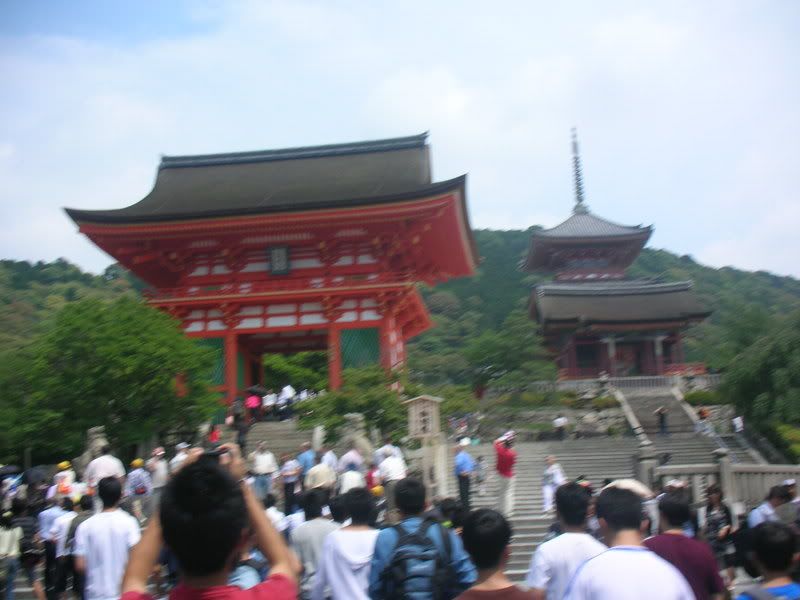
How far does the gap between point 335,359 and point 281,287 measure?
2.59 meters

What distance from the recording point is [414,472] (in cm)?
1616

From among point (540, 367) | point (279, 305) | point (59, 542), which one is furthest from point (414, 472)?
point (540, 367)

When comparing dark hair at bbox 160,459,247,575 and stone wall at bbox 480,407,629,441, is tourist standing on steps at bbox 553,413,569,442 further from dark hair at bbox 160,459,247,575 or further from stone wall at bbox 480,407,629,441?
dark hair at bbox 160,459,247,575

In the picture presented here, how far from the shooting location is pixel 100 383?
1838 centimetres

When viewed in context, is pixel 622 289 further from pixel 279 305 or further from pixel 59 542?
pixel 59 542

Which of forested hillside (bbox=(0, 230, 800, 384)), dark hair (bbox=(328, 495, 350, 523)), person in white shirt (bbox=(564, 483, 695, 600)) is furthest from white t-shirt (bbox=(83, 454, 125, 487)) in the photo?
forested hillside (bbox=(0, 230, 800, 384))

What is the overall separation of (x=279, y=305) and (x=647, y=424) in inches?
490

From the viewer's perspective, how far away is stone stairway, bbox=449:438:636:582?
14260mm

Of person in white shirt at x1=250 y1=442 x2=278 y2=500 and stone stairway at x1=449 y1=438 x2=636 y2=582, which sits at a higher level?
person in white shirt at x1=250 y1=442 x2=278 y2=500

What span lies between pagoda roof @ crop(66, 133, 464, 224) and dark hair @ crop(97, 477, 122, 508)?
1726 cm

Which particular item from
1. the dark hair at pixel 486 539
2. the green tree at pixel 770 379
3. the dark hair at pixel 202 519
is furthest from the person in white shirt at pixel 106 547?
the green tree at pixel 770 379

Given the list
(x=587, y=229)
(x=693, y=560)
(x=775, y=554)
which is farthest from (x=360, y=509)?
(x=587, y=229)

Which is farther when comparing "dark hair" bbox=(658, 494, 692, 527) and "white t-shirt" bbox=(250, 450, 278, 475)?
"white t-shirt" bbox=(250, 450, 278, 475)

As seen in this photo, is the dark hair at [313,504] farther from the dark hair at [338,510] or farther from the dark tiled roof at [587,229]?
the dark tiled roof at [587,229]
